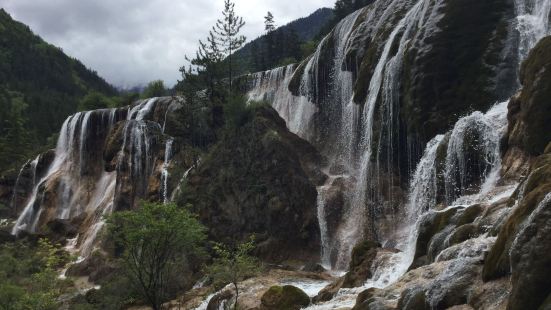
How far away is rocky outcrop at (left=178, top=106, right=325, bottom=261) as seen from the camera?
36.4 metres

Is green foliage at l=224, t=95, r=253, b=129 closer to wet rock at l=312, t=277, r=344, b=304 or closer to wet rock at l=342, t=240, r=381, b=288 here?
wet rock at l=342, t=240, r=381, b=288

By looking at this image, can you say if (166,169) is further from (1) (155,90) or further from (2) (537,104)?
(1) (155,90)

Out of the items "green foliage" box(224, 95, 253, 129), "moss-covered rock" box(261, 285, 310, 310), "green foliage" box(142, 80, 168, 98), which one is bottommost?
"moss-covered rock" box(261, 285, 310, 310)

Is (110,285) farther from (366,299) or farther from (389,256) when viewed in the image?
(366,299)

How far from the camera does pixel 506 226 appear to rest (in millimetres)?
12406

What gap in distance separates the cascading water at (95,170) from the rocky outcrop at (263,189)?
7.01 m

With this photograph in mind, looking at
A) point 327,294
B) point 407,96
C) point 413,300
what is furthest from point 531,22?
point 413,300

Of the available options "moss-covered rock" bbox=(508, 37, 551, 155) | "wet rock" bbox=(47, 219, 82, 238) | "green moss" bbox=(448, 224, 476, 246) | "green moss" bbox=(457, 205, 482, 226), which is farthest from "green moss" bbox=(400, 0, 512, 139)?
"wet rock" bbox=(47, 219, 82, 238)

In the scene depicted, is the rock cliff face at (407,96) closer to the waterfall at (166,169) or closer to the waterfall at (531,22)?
the waterfall at (531,22)

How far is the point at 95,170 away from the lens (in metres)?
60.6

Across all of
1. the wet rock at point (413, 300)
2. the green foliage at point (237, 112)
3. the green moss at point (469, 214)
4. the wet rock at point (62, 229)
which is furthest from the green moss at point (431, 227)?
the wet rock at point (62, 229)

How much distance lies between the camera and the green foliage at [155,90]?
86812 millimetres

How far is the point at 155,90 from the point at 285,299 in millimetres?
69991

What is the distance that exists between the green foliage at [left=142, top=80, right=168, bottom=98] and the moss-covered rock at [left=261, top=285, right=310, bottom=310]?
69.0m
